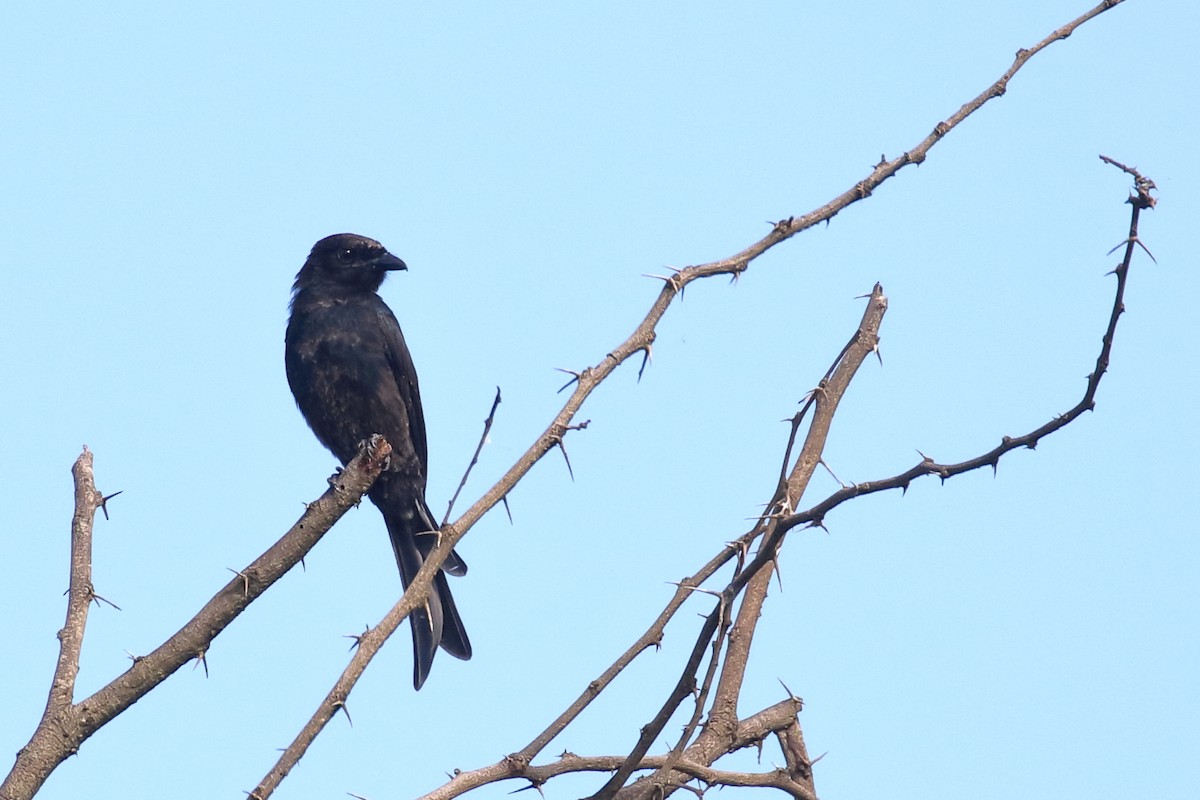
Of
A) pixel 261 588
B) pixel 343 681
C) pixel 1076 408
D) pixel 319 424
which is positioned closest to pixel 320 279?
pixel 319 424

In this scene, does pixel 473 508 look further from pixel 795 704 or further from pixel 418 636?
pixel 418 636

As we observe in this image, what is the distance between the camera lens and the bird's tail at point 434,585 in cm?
502

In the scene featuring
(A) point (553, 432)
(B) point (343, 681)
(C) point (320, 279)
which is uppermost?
(C) point (320, 279)

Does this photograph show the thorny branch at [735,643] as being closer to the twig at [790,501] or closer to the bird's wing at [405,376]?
the twig at [790,501]

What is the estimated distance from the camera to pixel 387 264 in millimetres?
6973

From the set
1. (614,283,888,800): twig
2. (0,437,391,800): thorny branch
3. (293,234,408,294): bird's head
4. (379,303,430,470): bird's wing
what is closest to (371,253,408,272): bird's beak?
(293,234,408,294): bird's head

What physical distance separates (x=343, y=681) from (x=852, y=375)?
1.61 meters

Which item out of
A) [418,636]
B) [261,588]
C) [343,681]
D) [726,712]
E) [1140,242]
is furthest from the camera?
[418,636]

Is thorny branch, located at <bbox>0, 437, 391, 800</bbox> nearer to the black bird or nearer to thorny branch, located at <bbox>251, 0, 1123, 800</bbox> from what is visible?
thorny branch, located at <bbox>251, 0, 1123, 800</bbox>

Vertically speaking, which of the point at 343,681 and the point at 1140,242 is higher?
the point at 1140,242

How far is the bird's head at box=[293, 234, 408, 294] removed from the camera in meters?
6.97

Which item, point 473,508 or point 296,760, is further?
point 473,508

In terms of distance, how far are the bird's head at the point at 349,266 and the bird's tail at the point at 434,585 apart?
115cm

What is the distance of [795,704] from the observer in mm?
3525
